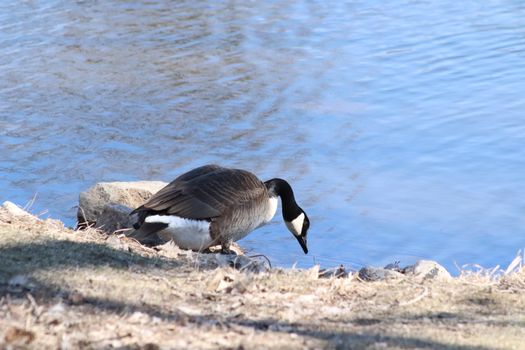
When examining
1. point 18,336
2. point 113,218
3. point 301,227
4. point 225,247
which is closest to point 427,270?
point 301,227

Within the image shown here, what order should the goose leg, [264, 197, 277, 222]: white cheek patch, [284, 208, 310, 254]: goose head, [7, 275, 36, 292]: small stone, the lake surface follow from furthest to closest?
the lake surface < [264, 197, 277, 222]: white cheek patch < [284, 208, 310, 254]: goose head < the goose leg < [7, 275, 36, 292]: small stone

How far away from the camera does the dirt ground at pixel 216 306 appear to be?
13.7 feet

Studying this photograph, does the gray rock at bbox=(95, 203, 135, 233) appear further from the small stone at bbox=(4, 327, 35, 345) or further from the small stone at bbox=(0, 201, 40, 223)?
the small stone at bbox=(4, 327, 35, 345)

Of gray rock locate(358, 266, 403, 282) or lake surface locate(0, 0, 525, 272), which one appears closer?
gray rock locate(358, 266, 403, 282)

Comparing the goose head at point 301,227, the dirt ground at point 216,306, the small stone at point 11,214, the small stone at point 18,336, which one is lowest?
the goose head at point 301,227

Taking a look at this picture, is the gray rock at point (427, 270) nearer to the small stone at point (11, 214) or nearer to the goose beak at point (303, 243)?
the goose beak at point (303, 243)

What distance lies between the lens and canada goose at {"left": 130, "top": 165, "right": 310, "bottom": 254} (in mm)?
8062

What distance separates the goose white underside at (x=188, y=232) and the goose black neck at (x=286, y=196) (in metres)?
0.94

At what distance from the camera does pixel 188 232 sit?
8273 millimetres

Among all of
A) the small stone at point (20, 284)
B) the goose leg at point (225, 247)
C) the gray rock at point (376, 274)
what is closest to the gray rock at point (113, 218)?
the goose leg at point (225, 247)

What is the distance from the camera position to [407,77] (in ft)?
45.5

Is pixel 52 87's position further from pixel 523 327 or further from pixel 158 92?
pixel 523 327

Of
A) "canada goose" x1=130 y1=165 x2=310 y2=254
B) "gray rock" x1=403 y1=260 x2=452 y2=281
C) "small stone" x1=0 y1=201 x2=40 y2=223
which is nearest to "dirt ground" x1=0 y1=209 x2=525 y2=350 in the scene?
"small stone" x1=0 y1=201 x2=40 y2=223

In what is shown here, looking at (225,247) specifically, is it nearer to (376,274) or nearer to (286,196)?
(286,196)
